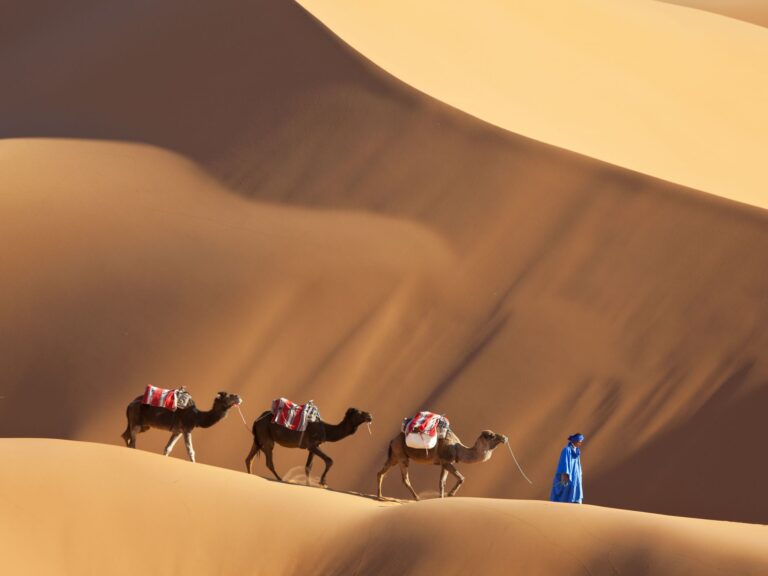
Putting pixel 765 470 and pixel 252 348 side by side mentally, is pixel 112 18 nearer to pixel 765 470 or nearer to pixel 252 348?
pixel 252 348

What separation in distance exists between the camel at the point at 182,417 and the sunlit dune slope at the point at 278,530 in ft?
7.75

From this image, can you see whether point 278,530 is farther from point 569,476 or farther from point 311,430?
point 569,476

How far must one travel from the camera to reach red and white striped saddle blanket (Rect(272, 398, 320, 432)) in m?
17.3

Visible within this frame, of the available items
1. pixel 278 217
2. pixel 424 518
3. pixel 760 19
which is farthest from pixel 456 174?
pixel 760 19

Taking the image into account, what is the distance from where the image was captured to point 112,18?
92.5ft

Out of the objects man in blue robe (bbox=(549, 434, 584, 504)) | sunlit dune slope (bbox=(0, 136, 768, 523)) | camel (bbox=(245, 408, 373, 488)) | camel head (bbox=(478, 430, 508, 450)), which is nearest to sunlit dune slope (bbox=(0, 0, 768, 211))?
sunlit dune slope (bbox=(0, 136, 768, 523))

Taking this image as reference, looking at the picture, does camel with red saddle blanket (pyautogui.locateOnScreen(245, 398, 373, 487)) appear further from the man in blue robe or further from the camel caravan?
the man in blue robe

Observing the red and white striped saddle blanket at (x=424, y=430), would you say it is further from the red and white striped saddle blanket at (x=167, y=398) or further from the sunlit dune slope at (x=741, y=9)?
the sunlit dune slope at (x=741, y=9)

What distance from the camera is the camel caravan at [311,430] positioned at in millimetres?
16812

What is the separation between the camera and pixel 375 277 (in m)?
21.9

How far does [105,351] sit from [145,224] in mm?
2466

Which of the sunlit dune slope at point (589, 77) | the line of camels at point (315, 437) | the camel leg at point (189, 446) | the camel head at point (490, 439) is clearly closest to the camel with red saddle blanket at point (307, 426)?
the line of camels at point (315, 437)

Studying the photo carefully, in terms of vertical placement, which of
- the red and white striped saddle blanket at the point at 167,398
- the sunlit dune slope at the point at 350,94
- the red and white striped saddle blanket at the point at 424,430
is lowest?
the red and white striped saddle blanket at the point at 167,398

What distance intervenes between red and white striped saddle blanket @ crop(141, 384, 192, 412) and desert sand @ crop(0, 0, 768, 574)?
1078mm
